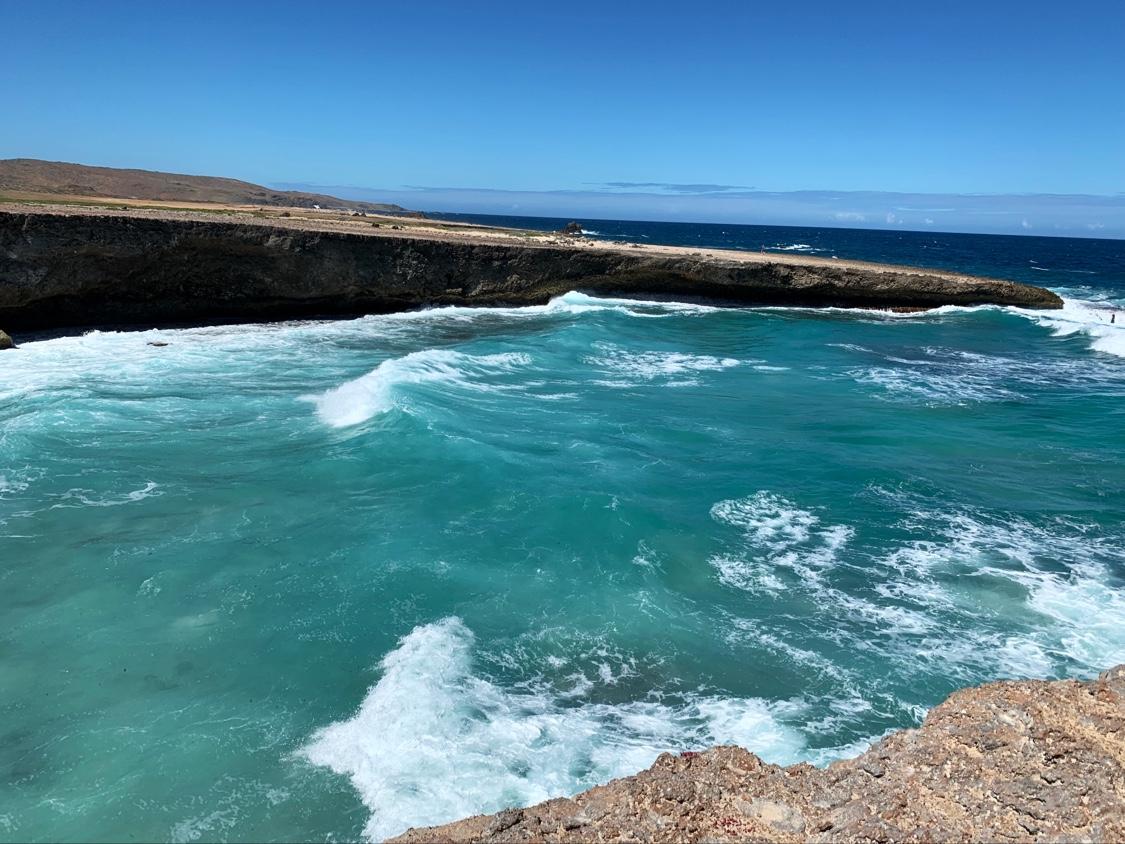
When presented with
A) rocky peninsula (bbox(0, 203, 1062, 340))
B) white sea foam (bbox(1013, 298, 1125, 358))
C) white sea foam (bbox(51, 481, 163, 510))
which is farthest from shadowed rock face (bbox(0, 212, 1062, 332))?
white sea foam (bbox(51, 481, 163, 510))

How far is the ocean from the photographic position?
6461 millimetres

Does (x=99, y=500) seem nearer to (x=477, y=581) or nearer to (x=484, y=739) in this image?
(x=477, y=581)

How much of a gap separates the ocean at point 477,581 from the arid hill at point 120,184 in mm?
45285

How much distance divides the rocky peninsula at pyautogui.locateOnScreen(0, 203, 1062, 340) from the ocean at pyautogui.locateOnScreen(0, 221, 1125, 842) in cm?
624

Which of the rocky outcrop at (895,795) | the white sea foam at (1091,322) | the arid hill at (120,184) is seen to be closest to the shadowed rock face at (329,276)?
the white sea foam at (1091,322)

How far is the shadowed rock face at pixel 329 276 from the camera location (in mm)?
23875

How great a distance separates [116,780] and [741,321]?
30.6m

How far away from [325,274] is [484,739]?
2524cm

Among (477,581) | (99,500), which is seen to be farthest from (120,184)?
Result: (477,581)

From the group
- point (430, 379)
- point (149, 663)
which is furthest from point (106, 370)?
point (149, 663)

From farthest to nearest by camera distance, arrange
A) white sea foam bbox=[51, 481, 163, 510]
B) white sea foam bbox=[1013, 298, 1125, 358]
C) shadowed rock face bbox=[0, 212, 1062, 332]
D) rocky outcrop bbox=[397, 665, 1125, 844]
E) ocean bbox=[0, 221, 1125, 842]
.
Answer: white sea foam bbox=[1013, 298, 1125, 358], shadowed rock face bbox=[0, 212, 1062, 332], white sea foam bbox=[51, 481, 163, 510], ocean bbox=[0, 221, 1125, 842], rocky outcrop bbox=[397, 665, 1125, 844]

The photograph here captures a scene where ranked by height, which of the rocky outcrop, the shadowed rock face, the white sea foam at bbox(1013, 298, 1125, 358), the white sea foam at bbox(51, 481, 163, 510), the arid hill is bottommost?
the white sea foam at bbox(51, 481, 163, 510)

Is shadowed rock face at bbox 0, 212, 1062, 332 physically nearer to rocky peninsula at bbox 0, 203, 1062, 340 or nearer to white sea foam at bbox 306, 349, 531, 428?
rocky peninsula at bbox 0, 203, 1062, 340

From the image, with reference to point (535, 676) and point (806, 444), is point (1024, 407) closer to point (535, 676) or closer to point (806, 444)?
point (806, 444)
